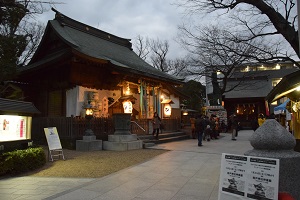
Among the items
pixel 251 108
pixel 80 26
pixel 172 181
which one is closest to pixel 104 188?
pixel 172 181

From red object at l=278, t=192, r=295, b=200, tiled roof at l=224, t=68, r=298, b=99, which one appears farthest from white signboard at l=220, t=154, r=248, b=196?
tiled roof at l=224, t=68, r=298, b=99

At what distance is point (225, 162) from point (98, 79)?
15.2 m

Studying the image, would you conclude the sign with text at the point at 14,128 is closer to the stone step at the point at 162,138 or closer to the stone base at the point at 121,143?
the stone base at the point at 121,143

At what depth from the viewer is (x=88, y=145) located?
547 inches

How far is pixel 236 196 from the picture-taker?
3.44 metres

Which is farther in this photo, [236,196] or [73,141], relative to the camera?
[73,141]

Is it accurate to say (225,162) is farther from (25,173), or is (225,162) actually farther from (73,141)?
(73,141)

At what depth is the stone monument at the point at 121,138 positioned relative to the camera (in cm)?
1409

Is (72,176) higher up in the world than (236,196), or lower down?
lower down

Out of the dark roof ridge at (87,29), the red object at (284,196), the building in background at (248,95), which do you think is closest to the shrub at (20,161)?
the red object at (284,196)

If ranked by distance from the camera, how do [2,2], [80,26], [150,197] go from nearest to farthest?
[150,197]
[2,2]
[80,26]

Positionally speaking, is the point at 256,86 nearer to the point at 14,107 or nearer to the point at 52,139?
the point at 52,139

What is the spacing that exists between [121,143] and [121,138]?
0.40m

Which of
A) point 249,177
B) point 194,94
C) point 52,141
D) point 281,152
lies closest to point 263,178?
point 249,177
